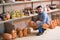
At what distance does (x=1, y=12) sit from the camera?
3.74 m

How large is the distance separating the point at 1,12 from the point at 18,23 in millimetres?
706

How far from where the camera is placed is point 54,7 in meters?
4.95

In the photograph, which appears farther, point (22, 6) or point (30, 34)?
point (22, 6)

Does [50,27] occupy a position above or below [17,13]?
below

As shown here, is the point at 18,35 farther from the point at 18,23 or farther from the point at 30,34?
the point at 18,23

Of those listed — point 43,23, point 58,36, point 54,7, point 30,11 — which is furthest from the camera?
point 54,7

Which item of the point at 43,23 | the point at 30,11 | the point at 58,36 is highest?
the point at 30,11

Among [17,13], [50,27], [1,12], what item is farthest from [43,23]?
[1,12]

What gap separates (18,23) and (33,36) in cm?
88

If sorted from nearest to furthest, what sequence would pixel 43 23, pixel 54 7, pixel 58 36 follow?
pixel 58 36 → pixel 43 23 → pixel 54 7

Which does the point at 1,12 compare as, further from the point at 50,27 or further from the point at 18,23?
the point at 50,27

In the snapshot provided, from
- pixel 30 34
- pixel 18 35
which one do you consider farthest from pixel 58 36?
pixel 18 35

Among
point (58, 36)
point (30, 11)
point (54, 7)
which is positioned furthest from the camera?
point (54, 7)

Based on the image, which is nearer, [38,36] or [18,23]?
[38,36]
